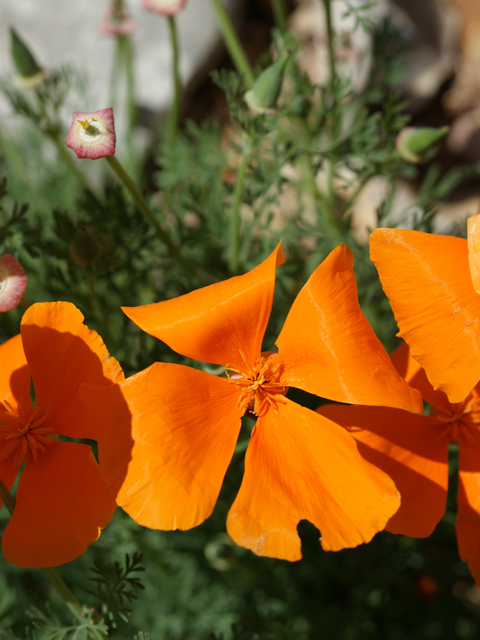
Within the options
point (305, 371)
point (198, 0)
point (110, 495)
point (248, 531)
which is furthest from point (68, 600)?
point (198, 0)

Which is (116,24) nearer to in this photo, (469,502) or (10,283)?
(10,283)

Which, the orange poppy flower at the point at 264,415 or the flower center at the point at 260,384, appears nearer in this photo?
the orange poppy flower at the point at 264,415

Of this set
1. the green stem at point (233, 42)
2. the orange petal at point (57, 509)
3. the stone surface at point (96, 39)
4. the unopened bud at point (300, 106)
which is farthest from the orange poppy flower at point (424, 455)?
the stone surface at point (96, 39)

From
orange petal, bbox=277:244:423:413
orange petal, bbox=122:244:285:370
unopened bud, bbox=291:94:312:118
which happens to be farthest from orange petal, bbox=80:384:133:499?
unopened bud, bbox=291:94:312:118

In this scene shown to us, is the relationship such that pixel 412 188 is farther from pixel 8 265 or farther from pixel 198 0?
pixel 8 265

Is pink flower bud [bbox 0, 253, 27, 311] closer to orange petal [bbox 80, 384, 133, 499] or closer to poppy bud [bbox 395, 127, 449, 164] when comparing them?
orange petal [bbox 80, 384, 133, 499]

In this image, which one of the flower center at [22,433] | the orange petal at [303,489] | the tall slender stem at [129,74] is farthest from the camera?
the tall slender stem at [129,74]

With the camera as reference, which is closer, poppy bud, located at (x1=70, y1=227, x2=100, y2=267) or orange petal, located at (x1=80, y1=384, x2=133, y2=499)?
orange petal, located at (x1=80, y1=384, x2=133, y2=499)

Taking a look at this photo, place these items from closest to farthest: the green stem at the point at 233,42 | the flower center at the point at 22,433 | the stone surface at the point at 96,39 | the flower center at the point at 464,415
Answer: the flower center at the point at 22,433 < the flower center at the point at 464,415 < the green stem at the point at 233,42 < the stone surface at the point at 96,39

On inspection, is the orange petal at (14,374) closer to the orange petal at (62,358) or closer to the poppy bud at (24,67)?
the orange petal at (62,358)
